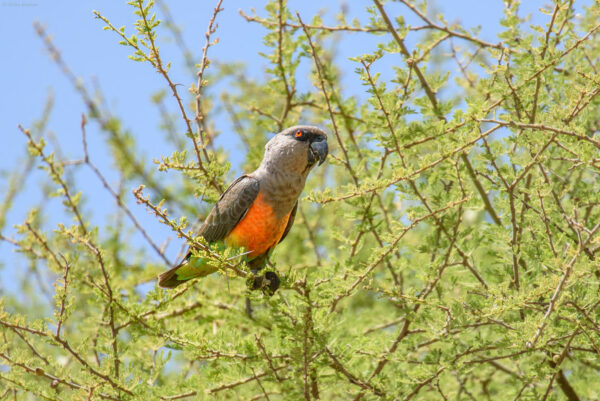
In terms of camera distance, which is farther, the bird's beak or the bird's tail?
the bird's beak

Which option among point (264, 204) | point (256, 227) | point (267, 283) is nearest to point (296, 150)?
point (264, 204)

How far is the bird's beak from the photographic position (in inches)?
183

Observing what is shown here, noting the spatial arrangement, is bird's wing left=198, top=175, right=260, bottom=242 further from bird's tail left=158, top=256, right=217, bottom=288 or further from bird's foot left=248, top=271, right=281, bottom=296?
bird's foot left=248, top=271, right=281, bottom=296

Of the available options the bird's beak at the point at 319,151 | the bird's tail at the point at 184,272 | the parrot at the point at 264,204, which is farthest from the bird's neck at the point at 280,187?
the bird's tail at the point at 184,272

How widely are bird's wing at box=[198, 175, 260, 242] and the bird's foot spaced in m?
0.43

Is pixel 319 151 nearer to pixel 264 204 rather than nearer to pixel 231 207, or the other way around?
pixel 264 204

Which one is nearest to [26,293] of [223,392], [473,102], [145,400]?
[223,392]

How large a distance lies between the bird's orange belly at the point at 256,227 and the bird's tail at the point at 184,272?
0.93 ft

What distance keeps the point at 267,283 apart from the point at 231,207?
1.98 feet

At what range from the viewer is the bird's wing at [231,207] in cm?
453

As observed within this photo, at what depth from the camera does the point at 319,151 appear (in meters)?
4.64

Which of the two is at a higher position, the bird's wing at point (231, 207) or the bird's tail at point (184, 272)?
the bird's wing at point (231, 207)

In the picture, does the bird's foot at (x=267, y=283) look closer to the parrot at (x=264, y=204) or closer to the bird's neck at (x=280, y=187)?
the parrot at (x=264, y=204)

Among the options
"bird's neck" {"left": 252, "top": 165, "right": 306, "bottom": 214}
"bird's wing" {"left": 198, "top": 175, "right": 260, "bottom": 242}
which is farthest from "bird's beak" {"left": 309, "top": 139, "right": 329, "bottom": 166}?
"bird's wing" {"left": 198, "top": 175, "right": 260, "bottom": 242}
